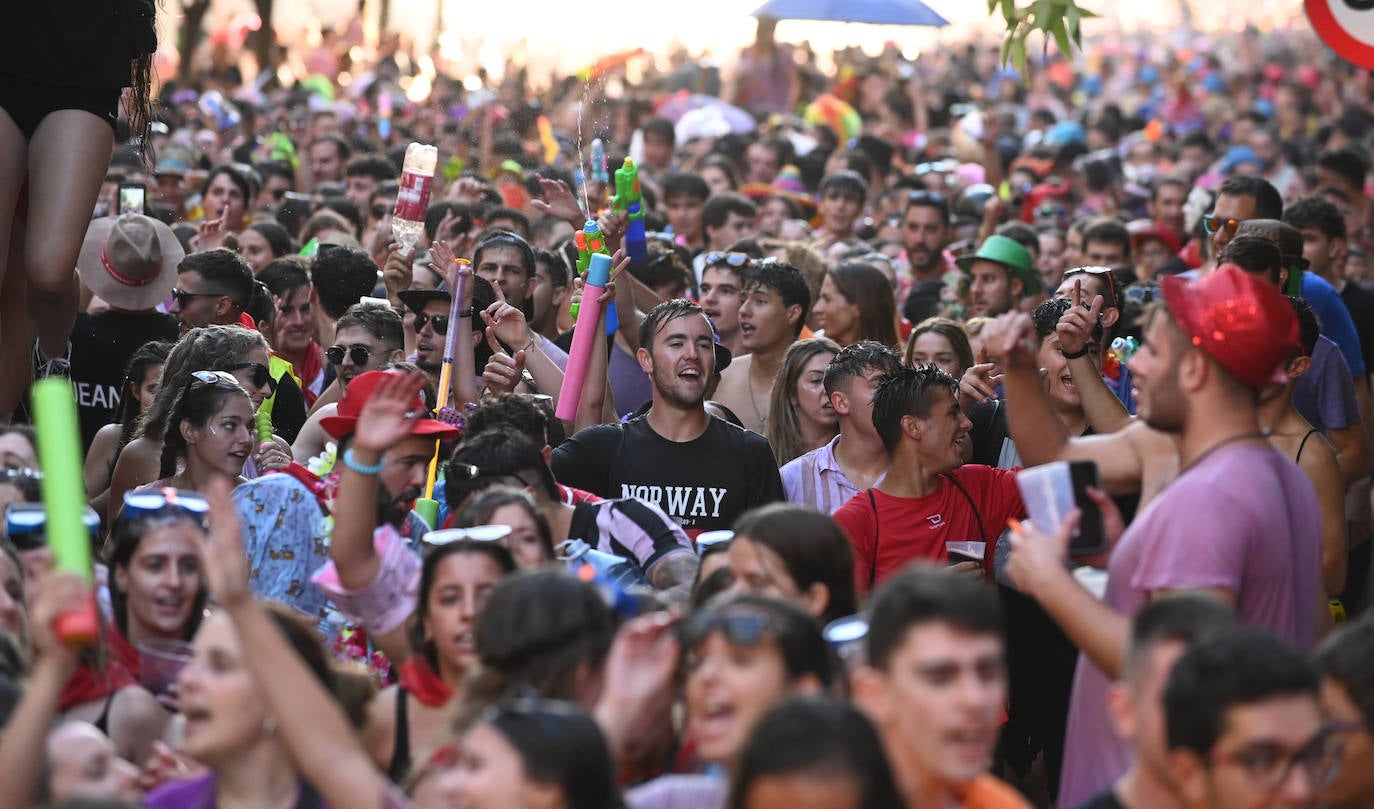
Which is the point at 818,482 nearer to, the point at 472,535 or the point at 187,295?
the point at 472,535

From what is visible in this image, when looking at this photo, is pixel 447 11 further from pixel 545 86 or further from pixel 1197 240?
pixel 1197 240

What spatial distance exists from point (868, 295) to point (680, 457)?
8.03ft

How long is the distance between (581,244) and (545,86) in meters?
16.0

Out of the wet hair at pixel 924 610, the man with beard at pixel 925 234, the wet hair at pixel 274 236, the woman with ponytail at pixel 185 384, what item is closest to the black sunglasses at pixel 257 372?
the woman with ponytail at pixel 185 384

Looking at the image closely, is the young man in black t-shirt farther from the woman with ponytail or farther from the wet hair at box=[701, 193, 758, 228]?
the wet hair at box=[701, 193, 758, 228]

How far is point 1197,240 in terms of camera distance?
420 inches

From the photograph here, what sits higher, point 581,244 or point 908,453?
point 581,244

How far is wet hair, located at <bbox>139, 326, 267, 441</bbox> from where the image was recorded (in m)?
6.35

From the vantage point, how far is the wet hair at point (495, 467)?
A: 5.56 m

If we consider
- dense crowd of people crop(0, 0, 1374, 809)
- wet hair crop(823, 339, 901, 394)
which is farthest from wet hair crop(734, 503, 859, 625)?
wet hair crop(823, 339, 901, 394)

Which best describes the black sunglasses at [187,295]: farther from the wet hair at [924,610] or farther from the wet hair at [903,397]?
the wet hair at [924,610]

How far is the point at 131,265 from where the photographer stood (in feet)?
25.7

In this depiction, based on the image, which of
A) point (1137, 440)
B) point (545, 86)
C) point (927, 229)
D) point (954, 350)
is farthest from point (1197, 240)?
point (545, 86)

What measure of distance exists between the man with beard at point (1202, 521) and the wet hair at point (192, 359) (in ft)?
11.5
